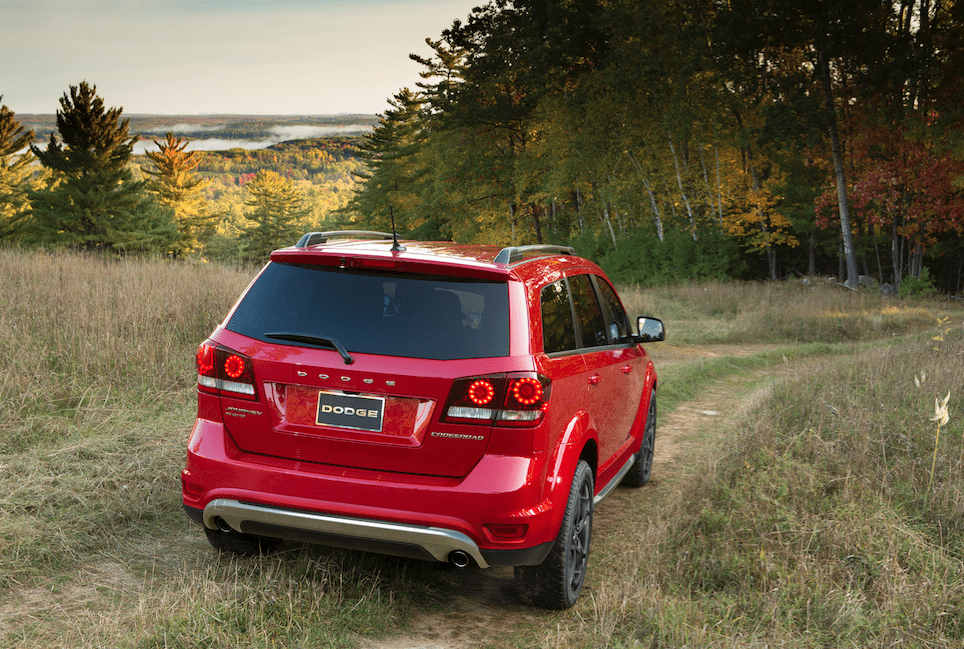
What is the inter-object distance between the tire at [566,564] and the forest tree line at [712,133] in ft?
74.3

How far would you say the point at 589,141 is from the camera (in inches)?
1289

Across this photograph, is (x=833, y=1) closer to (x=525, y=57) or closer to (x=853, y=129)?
(x=853, y=129)

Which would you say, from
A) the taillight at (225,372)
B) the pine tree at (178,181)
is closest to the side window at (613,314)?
the taillight at (225,372)

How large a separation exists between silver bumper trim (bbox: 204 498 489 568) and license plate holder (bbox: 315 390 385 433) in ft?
1.34

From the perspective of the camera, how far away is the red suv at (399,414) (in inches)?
130

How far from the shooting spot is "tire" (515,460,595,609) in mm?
3699

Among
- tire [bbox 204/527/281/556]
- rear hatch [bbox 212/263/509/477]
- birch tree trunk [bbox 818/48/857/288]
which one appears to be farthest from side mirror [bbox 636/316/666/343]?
birch tree trunk [bbox 818/48/857/288]

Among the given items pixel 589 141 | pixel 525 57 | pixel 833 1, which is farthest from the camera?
pixel 525 57

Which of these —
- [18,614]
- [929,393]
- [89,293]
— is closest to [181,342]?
[89,293]

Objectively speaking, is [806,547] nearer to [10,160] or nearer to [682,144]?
[682,144]

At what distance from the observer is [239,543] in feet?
13.7

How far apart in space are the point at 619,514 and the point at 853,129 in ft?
85.4

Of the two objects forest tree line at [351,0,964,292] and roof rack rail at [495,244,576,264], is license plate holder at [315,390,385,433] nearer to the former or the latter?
roof rack rail at [495,244,576,264]

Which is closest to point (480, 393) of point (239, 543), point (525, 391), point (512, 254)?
point (525, 391)
